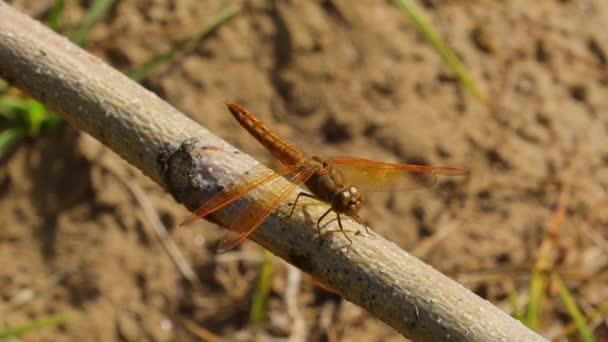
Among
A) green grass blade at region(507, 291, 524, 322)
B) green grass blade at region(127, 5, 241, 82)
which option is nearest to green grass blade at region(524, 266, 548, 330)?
green grass blade at region(507, 291, 524, 322)

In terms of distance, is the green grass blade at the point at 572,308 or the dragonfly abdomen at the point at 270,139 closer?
the dragonfly abdomen at the point at 270,139

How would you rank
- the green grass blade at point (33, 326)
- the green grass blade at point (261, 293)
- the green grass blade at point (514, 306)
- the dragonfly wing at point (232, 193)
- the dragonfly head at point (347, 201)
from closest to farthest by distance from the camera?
the dragonfly wing at point (232, 193) → the dragonfly head at point (347, 201) → the green grass blade at point (514, 306) → the green grass blade at point (33, 326) → the green grass blade at point (261, 293)

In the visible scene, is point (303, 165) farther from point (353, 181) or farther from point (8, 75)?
point (8, 75)

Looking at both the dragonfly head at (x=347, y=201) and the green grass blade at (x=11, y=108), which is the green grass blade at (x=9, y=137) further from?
the dragonfly head at (x=347, y=201)

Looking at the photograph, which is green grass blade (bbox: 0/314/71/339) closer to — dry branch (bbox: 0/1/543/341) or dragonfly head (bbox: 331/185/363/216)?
dry branch (bbox: 0/1/543/341)

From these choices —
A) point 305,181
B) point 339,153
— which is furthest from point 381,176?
point 339,153

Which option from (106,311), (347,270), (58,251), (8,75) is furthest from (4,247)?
(347,270)

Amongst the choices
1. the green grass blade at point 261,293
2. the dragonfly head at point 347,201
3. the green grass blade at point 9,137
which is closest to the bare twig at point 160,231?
the green grass blade at point 261,293
